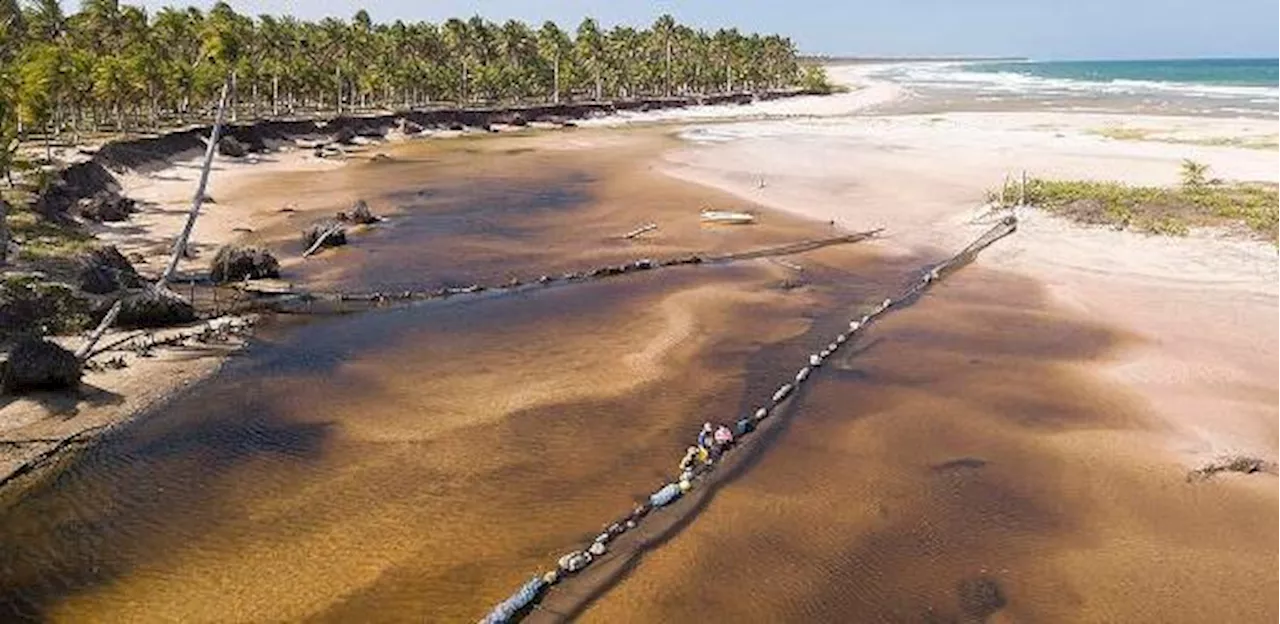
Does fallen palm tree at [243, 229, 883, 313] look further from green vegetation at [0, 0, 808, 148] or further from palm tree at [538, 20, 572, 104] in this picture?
palm tree at [538, 20, 572, 104]

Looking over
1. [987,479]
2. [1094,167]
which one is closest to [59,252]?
[987,479]

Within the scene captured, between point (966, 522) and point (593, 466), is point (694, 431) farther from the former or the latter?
point (966, 522)

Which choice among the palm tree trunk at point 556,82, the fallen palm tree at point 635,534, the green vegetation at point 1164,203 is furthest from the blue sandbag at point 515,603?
the palm tree trunk at point 556,82

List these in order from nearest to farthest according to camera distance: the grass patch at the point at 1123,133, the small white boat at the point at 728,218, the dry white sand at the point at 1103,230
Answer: the dry white sand at the point at 1103,230
the small white boat at the point at 728,218
the grass patch at the point at 1123,133

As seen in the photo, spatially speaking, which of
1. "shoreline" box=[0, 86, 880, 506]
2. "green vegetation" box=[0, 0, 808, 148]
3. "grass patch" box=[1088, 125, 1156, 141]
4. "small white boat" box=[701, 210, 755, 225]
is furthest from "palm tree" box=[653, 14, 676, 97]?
"small white boat" box=[701, 210, 755, 225]

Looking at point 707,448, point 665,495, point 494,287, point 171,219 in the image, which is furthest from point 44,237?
point 665,495

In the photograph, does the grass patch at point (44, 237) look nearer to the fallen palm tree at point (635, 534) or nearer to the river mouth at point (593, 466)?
the river mouth at point (593, 466)

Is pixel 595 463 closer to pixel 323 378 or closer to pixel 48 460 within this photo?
pixel 323 378
